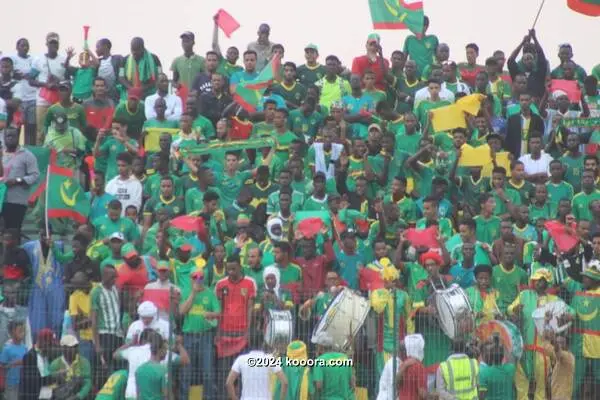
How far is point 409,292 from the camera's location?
29.3m

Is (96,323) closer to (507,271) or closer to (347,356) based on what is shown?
(347,356)

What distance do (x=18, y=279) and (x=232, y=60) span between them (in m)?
8.72

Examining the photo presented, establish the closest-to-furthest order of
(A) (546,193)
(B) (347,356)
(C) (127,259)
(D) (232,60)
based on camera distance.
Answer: (B) (347,356) < (C) (127,259) < (A) (546,193) < (D) (232,60)

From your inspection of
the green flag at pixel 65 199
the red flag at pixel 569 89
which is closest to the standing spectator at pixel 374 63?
the red flag at pixel 569 89

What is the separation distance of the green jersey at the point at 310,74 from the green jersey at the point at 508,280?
281 inches

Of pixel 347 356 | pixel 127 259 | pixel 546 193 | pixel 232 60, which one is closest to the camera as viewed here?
pixel 347 356

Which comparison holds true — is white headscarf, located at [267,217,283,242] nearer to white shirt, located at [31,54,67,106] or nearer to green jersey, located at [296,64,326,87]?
green jersey, located at [296,64,326,87]

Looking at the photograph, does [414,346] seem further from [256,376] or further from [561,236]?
[561,236]

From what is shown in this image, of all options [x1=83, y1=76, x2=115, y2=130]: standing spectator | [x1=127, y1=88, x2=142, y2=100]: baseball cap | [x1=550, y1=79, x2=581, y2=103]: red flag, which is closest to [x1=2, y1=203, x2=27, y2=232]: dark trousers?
[x1=83, y1=76, x2=115, y2=130]: standing spectator

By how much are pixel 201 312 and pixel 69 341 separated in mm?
1663

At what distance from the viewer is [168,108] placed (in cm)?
3547

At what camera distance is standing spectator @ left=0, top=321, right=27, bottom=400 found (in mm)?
28188

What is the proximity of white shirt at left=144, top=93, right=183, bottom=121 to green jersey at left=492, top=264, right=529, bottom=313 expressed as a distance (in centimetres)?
677

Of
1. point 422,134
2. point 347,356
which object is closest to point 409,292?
point 347,356
